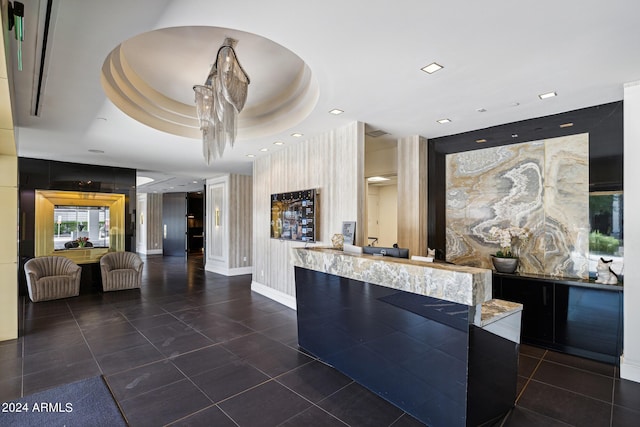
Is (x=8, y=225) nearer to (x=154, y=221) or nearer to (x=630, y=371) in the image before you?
(x=630, y=371)

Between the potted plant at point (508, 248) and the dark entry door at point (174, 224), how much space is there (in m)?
12.7

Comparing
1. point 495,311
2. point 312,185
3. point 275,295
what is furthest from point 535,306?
point 275,295

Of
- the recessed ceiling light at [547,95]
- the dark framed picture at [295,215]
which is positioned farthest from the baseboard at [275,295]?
the recessed ceiling light at [547,95]

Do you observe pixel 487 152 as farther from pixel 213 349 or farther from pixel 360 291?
pixel 213 349

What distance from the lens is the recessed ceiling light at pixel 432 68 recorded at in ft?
9.21

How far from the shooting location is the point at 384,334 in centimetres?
270

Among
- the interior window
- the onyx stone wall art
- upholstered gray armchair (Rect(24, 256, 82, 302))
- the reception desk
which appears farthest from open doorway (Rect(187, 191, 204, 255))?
the reception desk

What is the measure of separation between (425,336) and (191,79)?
13.4 feet

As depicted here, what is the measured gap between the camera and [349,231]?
4441 mm

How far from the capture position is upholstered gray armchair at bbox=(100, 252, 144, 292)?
684 centimetres

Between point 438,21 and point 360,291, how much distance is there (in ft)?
7.55

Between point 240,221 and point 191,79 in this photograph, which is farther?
point 240,221

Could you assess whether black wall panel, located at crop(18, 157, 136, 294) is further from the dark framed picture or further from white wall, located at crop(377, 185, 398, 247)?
white wall, located at crop(377, 185, 398, 247)

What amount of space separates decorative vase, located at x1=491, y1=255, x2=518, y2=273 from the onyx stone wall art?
0.86 feet
